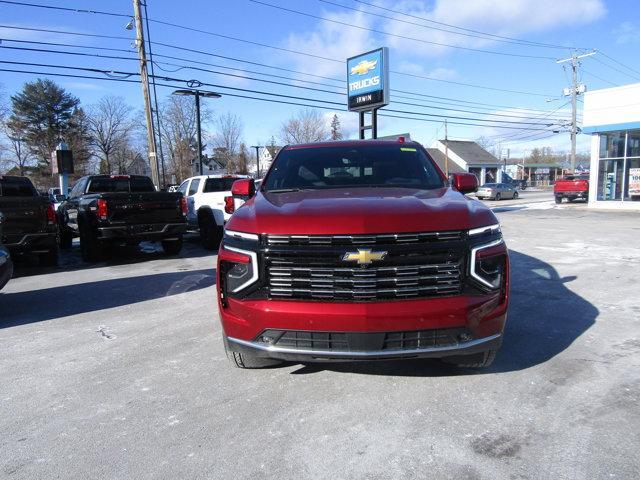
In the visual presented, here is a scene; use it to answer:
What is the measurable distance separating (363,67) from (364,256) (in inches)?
638

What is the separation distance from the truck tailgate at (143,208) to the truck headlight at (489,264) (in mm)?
8009

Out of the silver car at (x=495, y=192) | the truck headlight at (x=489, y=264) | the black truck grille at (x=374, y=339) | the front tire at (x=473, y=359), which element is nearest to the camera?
the black truck grille at (x=374, y=339)

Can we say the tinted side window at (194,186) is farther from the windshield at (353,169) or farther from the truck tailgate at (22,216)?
the windshield at (353,169)

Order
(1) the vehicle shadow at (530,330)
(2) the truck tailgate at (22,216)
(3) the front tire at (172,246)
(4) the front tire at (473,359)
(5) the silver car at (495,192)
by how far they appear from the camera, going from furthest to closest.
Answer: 1. (5) the silver car at (495,192)
2. (3) the front tire at (172,246)
3. (2) the truck tailgate at (22,216)
4. (1) the vehicle shadow at (530,330)
5. (4) the front tire at (473,359)

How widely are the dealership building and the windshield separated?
72.3 feet

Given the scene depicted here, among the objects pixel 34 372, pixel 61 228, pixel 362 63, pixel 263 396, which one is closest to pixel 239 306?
pixel 263 396

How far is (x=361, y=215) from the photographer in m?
2.90

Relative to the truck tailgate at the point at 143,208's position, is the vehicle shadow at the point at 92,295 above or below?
below

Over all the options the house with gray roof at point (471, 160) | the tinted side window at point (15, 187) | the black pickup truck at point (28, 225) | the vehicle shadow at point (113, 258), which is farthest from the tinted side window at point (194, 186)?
the house with gray roof at point (471, 160)

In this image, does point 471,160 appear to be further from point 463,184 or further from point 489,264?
point 489,264

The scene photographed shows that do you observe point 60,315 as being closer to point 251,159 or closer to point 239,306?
point 239,306

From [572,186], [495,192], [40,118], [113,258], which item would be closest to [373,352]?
[113,258]

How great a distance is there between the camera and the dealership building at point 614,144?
853 inches

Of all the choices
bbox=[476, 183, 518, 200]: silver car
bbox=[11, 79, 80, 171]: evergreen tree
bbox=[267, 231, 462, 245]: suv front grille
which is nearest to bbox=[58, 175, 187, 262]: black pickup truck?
bbox=[267, 231, 462, 245]: suv front grille
